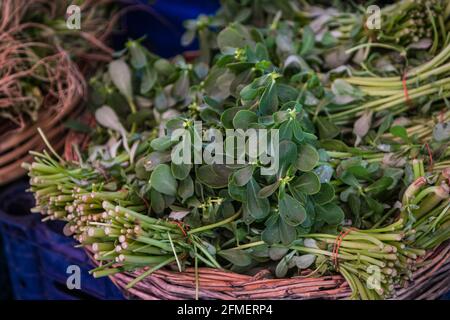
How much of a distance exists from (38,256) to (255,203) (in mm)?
424

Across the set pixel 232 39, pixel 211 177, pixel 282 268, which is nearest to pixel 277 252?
pixel 282 268

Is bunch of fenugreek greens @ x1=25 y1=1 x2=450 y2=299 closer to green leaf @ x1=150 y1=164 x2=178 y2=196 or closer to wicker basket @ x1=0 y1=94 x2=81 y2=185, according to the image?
green leaf @ x1=150 y1=164 x2=178 y2=196

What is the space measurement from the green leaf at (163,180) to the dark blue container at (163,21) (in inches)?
20.9

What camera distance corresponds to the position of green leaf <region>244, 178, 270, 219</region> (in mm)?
614

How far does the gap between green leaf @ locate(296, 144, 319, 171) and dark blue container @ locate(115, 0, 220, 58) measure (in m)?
0.56

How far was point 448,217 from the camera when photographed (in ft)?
2.04

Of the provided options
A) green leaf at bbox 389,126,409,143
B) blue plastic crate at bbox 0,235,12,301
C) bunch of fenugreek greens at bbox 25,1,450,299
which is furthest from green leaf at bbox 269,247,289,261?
blue plastic crate at bbox 0,235,12,301

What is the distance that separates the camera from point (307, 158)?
0.61 meters

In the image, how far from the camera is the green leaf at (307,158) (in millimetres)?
600

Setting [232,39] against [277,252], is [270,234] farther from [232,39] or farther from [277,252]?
[232,39]

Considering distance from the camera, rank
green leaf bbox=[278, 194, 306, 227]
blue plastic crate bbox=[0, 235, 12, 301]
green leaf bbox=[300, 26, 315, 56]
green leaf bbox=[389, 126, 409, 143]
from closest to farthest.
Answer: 1. green leaf bbox=[278, 194, 306, 227]
2. green leaf bbox=[389, 126, 409, 143]
3. green leaf bbox=[300, 26, 315, 56]
4. blue plastic crate bbox=[0, 235, 12, 301]

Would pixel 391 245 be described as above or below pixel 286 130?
below
